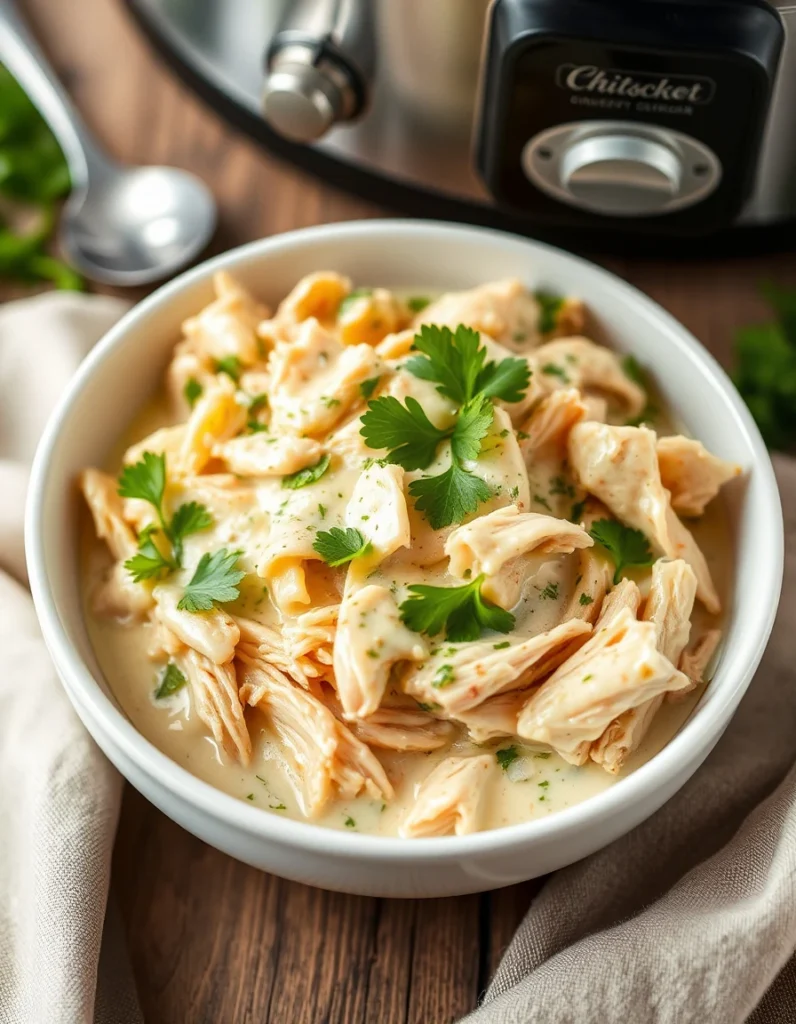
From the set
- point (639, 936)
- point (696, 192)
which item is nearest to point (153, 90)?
point (696, 192)

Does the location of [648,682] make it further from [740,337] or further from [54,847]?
[740,337]

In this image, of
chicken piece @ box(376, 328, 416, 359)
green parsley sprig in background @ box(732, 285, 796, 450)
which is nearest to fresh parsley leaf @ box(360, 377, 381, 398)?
chicken piece @ box(376, 328, 416, 359)

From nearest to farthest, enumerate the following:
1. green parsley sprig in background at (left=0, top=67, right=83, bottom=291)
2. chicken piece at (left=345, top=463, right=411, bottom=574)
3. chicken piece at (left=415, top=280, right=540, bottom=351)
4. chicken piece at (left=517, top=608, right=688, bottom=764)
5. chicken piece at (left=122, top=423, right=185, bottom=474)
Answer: chicken piece at (left=517, top=608, right=688, bottom=764) < chicken piece at (left=345, top=463, right=411, bottom=574) < chicken piece at (left=122, top=423, right=185, bottom=474) < chicken piece at (left=415, top=280, right=540, bottom=351) < green parsley sprig in background at (left=0, top=67, right=83, bottom=291)

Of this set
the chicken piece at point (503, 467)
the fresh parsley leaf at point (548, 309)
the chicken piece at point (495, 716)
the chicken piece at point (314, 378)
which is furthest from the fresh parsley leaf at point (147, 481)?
the fresh parsley leaf at point (548, 309)

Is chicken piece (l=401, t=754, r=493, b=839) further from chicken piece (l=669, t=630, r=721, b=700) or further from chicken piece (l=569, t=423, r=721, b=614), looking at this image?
chicken piece (l=569, t=423, r=721, b=614)

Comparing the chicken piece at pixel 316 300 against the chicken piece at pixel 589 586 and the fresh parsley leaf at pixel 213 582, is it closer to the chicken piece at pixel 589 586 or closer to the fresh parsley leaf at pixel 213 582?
the fresh parsley leaf at pixel 213 582

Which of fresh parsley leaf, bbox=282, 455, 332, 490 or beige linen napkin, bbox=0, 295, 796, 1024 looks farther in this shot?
fresh parsley leaf, bbox=282, 455, 332, 490

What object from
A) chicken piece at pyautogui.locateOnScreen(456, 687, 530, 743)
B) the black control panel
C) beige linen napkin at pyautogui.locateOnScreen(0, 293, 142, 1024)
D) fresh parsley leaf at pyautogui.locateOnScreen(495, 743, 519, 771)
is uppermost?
the black control panel
